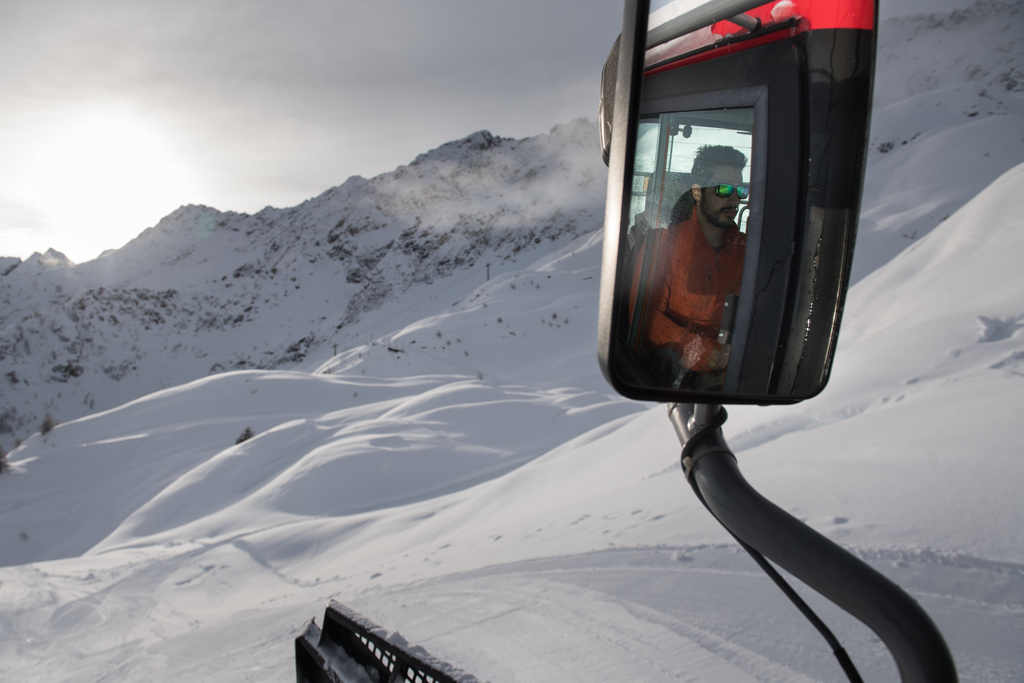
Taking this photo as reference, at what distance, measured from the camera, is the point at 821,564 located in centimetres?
60

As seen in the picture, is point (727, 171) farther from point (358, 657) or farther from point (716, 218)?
point (358, 657)

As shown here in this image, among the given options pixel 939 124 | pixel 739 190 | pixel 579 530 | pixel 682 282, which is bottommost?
pixel 579 530

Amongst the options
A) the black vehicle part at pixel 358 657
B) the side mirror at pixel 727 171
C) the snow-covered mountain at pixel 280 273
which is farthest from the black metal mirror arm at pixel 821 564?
the snow-covered mountain at pixel 280 273

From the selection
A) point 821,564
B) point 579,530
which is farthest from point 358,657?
point 821,564

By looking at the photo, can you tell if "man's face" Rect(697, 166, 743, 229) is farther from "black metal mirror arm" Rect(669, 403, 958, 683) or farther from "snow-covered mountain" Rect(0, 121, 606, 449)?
"snow-covered mountain" Rect(0, 121, 606, 449)

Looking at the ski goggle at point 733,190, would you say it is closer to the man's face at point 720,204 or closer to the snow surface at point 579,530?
the man's face at point 720,204

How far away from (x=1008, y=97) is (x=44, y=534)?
34627 mm

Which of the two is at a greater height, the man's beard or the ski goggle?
the ski goggle

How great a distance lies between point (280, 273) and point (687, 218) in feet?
167

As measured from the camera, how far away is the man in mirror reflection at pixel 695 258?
707 mm

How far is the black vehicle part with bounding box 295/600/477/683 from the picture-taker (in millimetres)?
1391

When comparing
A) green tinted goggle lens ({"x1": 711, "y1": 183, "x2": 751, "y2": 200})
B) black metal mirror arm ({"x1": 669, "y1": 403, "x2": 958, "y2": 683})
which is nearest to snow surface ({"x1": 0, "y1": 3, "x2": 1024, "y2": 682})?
black metal mirror arm ({"x1": 669, "y1": 403, "x2": 958, "y2": 683})

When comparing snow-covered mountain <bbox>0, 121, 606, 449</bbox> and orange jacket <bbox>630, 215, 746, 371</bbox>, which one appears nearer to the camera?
orange jacket <bbox>630, 215, 746, 371</bbox>

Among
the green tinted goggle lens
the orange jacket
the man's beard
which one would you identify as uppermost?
the green tinted goggle lens
